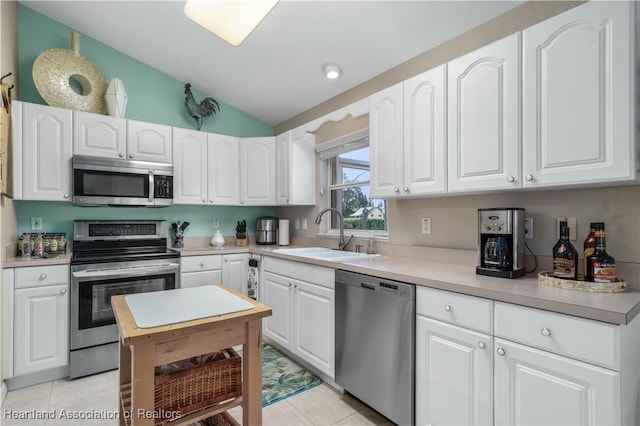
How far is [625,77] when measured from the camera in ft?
4.14

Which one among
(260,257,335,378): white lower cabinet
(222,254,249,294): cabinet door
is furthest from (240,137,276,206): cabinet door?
(260,257,335,378): white lower cabinet

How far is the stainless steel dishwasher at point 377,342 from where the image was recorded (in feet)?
5.46

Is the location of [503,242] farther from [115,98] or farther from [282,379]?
[115,98]

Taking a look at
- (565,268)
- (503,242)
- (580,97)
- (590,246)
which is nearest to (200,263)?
(503,242)

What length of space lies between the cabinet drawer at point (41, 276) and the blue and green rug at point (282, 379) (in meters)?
1.66

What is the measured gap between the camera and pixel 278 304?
8.90 ft

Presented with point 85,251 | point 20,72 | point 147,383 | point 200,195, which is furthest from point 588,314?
point 20,72

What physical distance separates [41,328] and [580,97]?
3495 mm

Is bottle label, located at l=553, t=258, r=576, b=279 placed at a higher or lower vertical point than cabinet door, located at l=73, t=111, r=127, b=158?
lower

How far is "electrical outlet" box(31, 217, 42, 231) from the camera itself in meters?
2.73

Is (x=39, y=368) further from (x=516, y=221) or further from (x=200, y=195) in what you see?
(x=516, y=221)

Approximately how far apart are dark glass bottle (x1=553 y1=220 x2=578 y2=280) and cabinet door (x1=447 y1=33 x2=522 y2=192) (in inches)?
11.9

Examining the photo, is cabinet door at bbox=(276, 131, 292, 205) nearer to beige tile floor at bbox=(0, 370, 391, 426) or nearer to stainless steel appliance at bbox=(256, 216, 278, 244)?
stainless steel appliance at bbox=(256, 216, 278, 244)

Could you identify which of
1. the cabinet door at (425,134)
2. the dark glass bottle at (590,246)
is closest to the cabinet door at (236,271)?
the cabinet door at (425,134)
